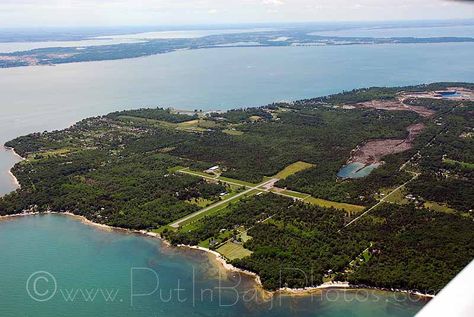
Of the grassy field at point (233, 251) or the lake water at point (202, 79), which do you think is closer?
the grassy field at point (233, 251)

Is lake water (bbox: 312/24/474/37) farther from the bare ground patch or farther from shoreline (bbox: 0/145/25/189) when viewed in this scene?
shoreline (bbox: 0/145/25/189)

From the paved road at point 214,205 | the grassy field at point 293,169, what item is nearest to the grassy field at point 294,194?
the paved road at point 214,205

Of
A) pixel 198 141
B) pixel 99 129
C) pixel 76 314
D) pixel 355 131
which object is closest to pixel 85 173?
pixel 198 141

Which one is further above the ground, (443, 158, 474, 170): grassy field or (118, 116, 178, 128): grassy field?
(118, 116, 178, 128): grassy field

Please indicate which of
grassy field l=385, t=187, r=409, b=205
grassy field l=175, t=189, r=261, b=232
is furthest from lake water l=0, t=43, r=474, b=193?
grassy field l=385, t=187, r=409, b=205

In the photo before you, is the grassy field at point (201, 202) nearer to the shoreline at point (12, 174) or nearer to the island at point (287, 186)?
the island at point (287, 186)

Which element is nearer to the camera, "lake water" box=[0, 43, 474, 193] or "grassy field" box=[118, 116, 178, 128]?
"grassy field" box=[118, 116, 178, 128]

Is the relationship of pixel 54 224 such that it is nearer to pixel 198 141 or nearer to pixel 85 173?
pixel 85 173

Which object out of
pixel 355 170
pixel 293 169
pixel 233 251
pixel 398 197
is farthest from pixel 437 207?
pixel 233 251
